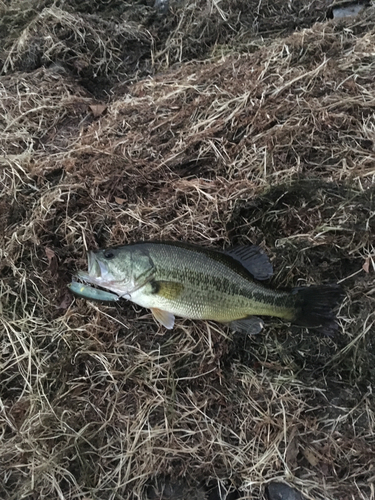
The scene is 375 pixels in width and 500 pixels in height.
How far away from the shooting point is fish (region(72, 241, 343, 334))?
3186 millimetres

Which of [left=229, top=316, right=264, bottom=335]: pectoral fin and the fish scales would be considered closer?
the fish scales

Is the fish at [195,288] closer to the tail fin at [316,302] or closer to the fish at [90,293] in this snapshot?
the tail fin at [316,302]

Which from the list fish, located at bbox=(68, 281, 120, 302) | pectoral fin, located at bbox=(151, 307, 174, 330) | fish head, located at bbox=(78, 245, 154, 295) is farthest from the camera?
fish, located at bbox=(68, 281, 120, 302)

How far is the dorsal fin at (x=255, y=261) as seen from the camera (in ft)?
11.0

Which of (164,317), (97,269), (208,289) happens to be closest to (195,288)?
(208,289)

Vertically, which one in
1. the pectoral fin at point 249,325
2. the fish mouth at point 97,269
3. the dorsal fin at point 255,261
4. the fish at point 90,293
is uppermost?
the fish mouth at point 97,269

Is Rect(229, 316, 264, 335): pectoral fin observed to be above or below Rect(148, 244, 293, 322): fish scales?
below

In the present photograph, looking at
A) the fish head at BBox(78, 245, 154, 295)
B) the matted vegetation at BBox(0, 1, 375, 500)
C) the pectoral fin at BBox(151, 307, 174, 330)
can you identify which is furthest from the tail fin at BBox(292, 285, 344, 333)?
the fish head at BBox(78, 245, 154, 295)

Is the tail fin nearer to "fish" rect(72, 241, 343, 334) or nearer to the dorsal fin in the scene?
"fish" rect(72, 241, 343, 334)

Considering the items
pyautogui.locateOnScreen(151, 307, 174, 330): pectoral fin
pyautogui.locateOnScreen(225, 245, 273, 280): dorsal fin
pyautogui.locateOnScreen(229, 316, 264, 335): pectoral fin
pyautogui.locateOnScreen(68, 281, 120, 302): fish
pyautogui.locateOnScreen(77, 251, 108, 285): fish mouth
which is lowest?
pyautogui.locateOnScreen(229, 316, 264, 335): pectoral fin

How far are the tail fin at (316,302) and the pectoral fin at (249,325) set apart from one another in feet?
0.97

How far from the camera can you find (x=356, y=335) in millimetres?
3355

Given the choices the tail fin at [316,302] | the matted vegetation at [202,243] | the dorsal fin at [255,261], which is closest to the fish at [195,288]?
the tail fin at [316,302]

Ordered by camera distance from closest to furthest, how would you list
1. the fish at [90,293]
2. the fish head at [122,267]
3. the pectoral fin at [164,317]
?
the fish head at [122,267]
the pectoral fin at [164,317]
the fish at [90,293]
